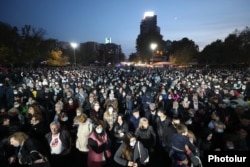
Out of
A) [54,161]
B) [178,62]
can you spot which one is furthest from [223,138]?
[178,62]

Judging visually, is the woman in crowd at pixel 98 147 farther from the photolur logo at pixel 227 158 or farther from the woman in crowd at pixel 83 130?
the photolur logo at pixel 227 158

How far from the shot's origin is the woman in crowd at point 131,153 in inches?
196

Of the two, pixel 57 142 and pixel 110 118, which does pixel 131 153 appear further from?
Answer: pixel 110 118

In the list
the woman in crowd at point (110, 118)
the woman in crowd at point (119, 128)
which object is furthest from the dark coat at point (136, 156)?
the woman in crowd at point (110, 118)

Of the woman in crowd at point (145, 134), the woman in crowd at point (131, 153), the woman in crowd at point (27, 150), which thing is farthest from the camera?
the woman in crowd at point (145, 134)

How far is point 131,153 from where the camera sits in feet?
16.4

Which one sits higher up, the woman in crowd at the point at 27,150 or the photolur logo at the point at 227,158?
the woman in crowd at the point at 27,150

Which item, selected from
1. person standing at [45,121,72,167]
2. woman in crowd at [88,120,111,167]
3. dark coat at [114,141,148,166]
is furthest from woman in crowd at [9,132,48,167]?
dark coat at [114,141,148,166]

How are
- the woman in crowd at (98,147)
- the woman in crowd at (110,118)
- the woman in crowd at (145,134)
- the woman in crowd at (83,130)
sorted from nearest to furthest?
the woman in crowd at (98,147), the woman in crowd at (83,130), the woman in crowd at (145,134), the woman in crowd at (110,118)

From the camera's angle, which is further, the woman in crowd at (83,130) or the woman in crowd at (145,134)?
the woman in crowd at (145,134)

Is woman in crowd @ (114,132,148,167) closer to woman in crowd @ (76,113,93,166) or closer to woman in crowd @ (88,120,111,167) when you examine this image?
woman in crowd @ (88,120,111,167)

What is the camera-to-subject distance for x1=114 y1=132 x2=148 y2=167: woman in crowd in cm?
498

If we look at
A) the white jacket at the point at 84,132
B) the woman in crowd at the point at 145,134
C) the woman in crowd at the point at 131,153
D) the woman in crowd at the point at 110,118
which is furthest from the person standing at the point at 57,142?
the woman in crowd at the point at 110,118

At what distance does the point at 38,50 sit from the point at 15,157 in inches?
1985
